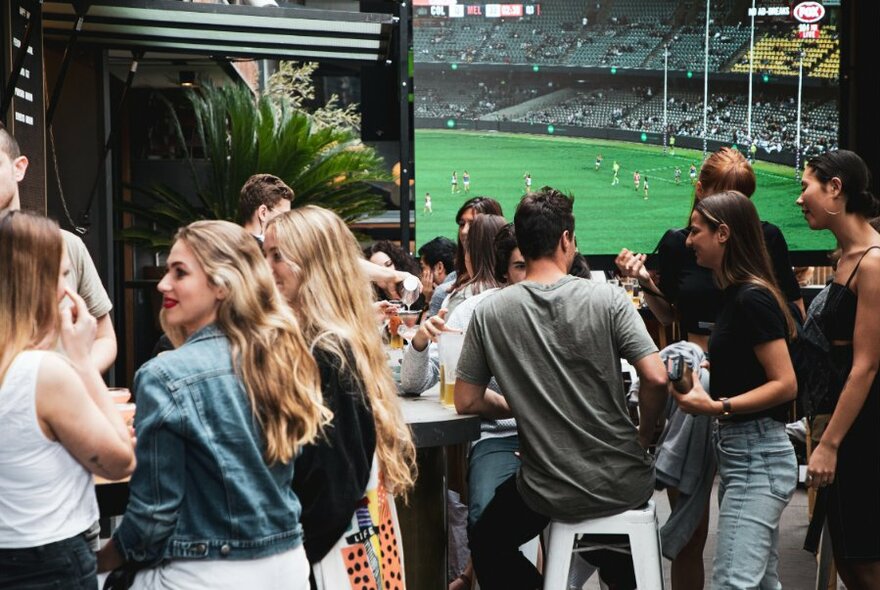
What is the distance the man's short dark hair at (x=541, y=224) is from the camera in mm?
3912

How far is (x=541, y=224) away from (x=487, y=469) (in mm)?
1037

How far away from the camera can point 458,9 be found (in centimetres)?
1024

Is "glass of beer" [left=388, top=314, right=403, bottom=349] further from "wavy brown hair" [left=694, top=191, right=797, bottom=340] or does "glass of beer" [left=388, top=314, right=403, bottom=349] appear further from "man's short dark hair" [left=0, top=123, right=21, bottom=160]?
"man's short dark hair" [left=0, top=123, right=21, bottom=160]

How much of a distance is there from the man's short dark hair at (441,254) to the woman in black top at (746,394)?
14.2ft

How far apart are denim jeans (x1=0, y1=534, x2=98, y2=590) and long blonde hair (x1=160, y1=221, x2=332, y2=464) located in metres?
0.46

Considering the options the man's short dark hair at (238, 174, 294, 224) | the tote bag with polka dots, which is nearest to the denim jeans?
the tote bag with polka dots

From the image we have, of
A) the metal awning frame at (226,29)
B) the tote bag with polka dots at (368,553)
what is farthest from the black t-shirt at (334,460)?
the metal awning frame at (226,29)

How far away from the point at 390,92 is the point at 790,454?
29.7 feet

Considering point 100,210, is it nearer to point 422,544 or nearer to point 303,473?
point 422,544

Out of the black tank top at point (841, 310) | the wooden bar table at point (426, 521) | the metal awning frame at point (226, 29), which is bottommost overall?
the wooden bar table at point (426, 521)

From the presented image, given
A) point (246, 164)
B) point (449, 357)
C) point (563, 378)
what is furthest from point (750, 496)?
point (246, 164)

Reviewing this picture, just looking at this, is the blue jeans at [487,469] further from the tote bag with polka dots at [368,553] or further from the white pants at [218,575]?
the white pants at [218,575]

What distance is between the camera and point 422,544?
172 inches

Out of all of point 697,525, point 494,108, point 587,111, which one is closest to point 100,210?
point 494,108
